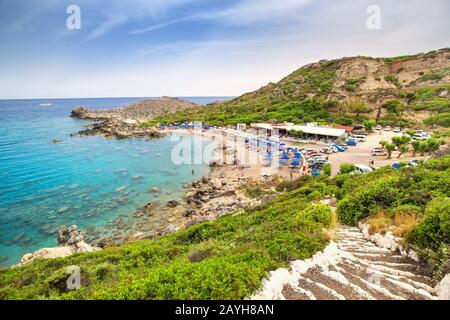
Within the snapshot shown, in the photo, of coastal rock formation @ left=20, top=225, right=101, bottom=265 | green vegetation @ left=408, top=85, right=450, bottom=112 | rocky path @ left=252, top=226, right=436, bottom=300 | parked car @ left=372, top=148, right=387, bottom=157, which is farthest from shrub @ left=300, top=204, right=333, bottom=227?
green vegetation @ left=408, top=85, right=450, bottom=112

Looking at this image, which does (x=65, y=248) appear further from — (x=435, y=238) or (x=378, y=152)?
(x=378, y=152)

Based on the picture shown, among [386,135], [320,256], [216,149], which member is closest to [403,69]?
[386,135]

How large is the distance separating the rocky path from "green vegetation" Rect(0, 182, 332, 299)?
324 mm

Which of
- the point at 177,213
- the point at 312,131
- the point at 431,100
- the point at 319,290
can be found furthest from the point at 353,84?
the point at 319,290

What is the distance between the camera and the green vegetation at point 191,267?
5227 millimetres

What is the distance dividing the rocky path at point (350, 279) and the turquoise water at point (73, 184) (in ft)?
63.8

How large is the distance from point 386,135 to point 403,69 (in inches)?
2311

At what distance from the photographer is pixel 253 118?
222ft

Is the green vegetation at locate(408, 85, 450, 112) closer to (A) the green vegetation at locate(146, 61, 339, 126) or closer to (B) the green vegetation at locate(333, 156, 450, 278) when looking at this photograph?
(A) the green vegetation at locate(146, 61, 339, 126)

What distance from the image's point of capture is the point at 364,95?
67.9 meters

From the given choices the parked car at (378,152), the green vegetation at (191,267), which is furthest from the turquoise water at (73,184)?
the parked car at (378,152)

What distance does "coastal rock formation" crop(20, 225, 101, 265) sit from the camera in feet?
44.9
